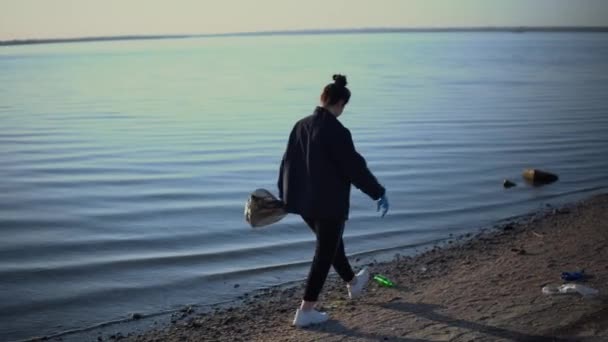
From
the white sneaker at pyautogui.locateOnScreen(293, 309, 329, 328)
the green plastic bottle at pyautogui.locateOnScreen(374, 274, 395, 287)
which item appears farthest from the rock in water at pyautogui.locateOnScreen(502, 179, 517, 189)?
the white sneaker at pyautogui.locateOnScreen(293, 309, 329, 328)

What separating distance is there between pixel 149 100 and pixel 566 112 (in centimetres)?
1785

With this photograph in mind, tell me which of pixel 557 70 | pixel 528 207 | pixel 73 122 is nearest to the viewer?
pixel 528 207

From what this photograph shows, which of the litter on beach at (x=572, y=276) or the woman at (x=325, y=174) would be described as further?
the litter on beach at (x=572, y=276)

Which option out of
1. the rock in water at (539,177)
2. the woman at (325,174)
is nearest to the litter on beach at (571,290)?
the woman at (325,174)

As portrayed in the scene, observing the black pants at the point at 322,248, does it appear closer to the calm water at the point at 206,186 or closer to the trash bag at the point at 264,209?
the trash bag at the point at 264,209

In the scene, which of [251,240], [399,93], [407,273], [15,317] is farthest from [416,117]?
[15,317]

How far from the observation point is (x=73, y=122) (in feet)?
74.6

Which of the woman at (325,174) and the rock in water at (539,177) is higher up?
the woman at (325,174)

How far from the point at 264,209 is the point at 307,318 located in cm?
93

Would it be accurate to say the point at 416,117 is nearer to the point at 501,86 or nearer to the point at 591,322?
the point at 501,86

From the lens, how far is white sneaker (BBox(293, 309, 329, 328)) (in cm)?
551

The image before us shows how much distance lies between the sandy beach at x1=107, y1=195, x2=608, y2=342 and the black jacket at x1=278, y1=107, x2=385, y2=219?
1.02 metres

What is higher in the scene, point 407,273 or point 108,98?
point 108,98

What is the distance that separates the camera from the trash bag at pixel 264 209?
5.63m
